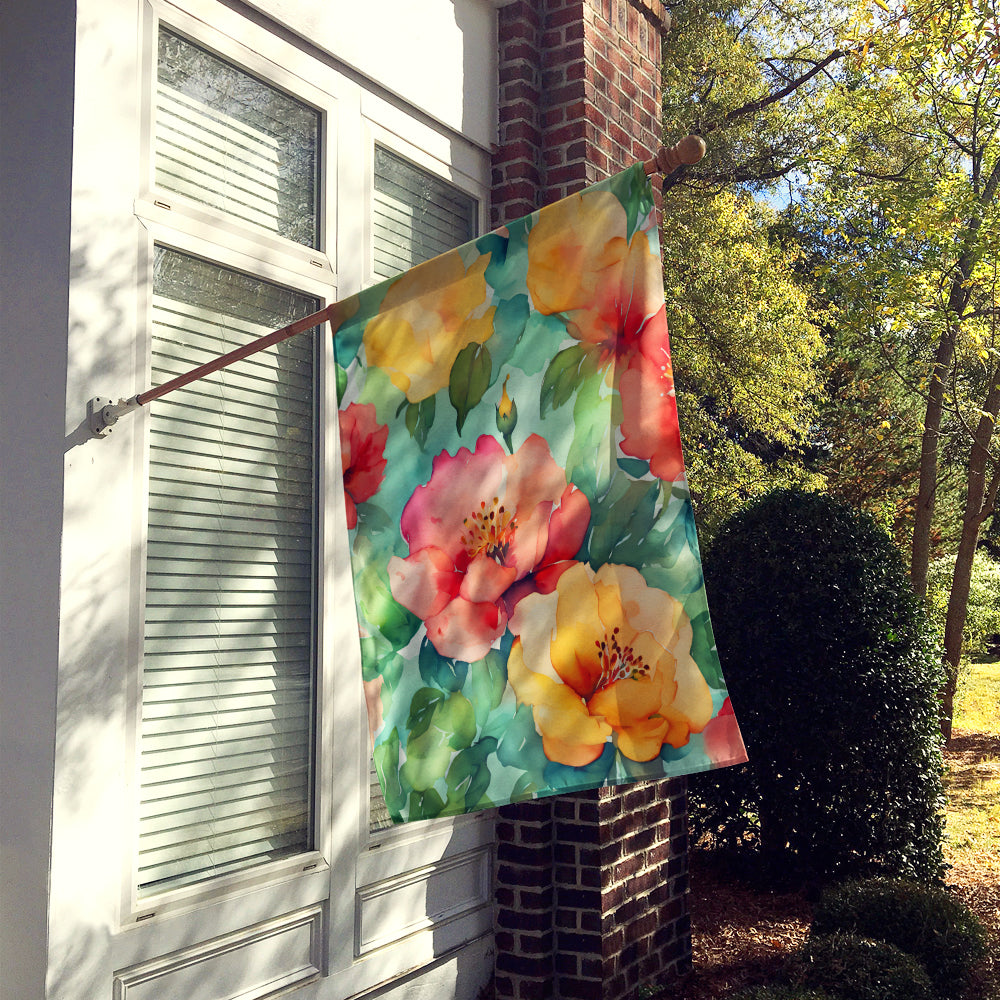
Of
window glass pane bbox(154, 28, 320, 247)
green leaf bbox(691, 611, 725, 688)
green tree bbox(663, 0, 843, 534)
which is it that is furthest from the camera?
green tree bbox(663, 0, 843, 534)

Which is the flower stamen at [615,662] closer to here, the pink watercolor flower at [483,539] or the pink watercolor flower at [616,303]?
the pink watercolor flower at [483,539]

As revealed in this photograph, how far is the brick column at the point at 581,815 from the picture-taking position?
416 centimetres

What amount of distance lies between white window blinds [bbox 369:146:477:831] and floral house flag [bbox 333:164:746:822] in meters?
1.55

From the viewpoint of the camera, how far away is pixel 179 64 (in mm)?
3090

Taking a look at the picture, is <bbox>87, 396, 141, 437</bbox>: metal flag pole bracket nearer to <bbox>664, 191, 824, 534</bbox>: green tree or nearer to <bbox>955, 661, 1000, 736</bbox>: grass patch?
<bbox>664, 191, 824, 534</bbox>: green tree

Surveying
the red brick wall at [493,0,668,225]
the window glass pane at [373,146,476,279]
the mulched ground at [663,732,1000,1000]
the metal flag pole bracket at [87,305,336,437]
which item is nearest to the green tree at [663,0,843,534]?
the mulched ground at [663,732,1000,1000]

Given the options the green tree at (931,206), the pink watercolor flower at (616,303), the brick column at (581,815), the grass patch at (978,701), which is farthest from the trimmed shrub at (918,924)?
the grass patch at (978,701)

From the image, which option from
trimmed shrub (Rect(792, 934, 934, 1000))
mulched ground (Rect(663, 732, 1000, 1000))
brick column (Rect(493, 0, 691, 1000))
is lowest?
mulched ground (Rect(663, 732, 1000, 1000))

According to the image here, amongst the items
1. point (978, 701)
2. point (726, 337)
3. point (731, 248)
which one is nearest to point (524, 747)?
point (726, 337)

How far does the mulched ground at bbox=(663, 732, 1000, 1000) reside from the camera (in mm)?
4535

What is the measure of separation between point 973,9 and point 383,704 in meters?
7.98

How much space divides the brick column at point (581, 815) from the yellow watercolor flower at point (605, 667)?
2.04 meters

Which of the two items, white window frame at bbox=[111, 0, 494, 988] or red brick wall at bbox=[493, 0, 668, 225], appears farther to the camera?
red brick wall at bbox=[493, 0, 668, 225]

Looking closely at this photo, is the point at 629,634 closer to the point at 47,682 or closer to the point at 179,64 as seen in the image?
the point at 47,682
